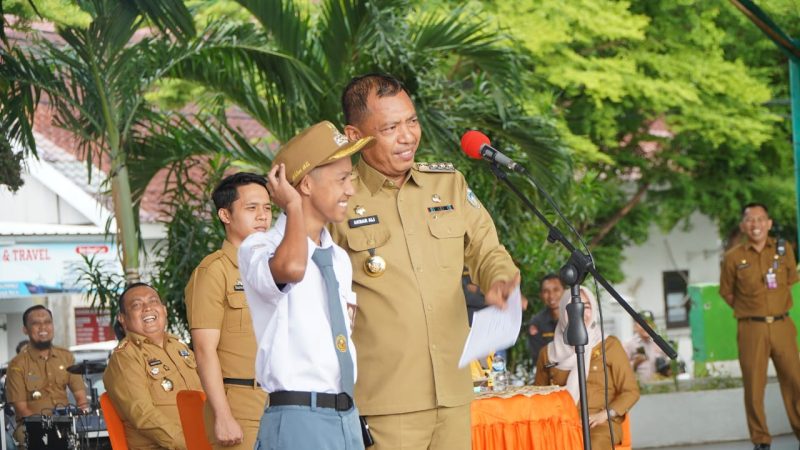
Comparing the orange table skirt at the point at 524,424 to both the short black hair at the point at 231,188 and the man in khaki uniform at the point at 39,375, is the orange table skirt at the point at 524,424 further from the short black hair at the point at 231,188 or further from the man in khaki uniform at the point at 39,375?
the man in khaki uniform at the point at 39,375

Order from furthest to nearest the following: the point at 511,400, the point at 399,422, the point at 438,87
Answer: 1. the point at 438,87
2. the point at 511,400
3. the point at 399,422

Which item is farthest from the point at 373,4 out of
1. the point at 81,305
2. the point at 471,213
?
the point at 81,305

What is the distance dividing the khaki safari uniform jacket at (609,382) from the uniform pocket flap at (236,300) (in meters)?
2.95

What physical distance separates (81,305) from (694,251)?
50.3ft

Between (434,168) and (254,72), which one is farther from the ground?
(254,72)

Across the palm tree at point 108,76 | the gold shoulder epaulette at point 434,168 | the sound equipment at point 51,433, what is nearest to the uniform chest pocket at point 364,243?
the gold shoulder epaulette at point 434,168

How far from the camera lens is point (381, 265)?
3.79m

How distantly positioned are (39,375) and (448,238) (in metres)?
6.66

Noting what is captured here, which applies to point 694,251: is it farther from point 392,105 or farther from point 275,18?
point 392,105

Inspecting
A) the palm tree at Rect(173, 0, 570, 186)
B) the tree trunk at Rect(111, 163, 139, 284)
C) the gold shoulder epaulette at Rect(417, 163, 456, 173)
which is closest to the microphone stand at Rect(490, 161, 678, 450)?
the gold shoulder epaulette at Rect(417, 163, 456, 173)

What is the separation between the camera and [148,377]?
5.98 m

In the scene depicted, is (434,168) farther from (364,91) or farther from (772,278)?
(772,278)

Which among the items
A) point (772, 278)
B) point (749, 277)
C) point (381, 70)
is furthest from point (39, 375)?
point (772, 278)

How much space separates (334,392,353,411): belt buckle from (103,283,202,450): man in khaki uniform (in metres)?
2.63
